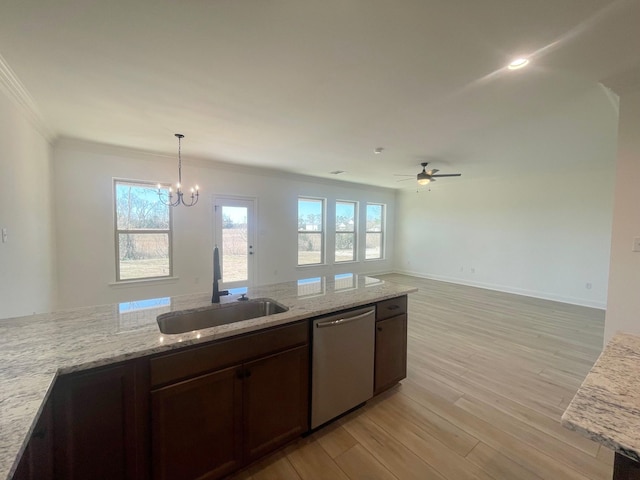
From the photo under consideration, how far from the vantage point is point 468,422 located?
206 centimetres

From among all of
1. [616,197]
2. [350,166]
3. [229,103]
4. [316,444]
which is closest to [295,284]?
[316,444]

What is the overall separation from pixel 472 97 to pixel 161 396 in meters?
3.10

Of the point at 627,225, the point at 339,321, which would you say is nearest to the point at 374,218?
the point at 627,225

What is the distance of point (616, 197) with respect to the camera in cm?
219

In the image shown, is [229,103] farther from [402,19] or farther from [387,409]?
[387,409]

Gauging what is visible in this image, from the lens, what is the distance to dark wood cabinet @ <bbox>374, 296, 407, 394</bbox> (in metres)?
2.22

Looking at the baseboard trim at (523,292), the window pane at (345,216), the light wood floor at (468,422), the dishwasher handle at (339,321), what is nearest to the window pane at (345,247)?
the window pane at (345,216)

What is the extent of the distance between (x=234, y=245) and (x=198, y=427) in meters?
4.26

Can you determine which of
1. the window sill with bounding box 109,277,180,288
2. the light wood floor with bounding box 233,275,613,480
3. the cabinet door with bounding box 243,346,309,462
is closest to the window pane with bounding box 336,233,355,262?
the light wood floor with bounding box 233,275,613,480

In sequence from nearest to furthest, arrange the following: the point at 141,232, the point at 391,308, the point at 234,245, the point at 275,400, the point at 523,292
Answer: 1. the point at 275,400
2. the point at 391,308
3. the point at 141,232
4. the point at 234,245
5. the point at 523,292

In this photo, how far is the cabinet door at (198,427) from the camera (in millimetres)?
1300

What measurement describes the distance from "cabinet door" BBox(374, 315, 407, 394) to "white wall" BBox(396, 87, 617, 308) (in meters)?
2.60

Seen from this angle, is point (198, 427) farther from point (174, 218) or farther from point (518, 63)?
point (174, 218)

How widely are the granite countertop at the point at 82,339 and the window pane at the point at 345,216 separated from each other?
17.1ft
